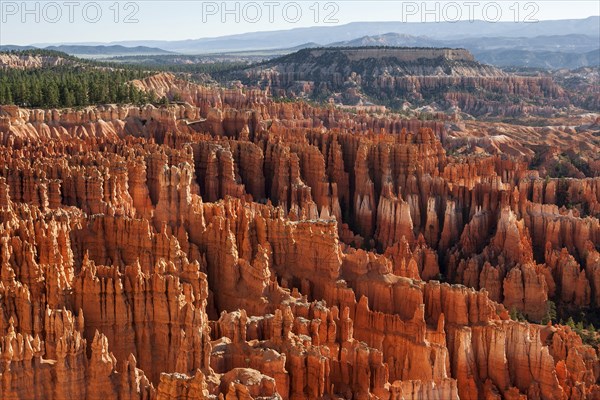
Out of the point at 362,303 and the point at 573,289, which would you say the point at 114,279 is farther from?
the point at 573,289

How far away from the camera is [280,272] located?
3166 centimetres

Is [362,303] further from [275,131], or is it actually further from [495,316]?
[275,131]

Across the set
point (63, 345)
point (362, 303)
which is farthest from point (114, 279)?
point (362, 303)

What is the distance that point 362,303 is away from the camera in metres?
28.7

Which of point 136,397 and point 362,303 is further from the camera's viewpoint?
point 362,303

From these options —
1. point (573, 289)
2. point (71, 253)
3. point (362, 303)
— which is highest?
point (71, 253)

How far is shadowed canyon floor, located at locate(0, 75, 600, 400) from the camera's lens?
72.1ft

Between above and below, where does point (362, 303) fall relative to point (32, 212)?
below

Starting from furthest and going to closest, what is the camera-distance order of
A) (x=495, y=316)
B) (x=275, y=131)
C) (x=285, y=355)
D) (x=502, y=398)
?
(x=275, y=131)
(x=495, y=316)
(x=502, y=398)
(x=285, y=355)

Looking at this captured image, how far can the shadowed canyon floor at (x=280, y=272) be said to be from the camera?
22.0m

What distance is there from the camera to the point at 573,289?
140 feet

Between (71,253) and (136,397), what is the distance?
9.62 m

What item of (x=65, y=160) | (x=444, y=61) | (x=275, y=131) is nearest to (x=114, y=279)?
(x=65, y=160)

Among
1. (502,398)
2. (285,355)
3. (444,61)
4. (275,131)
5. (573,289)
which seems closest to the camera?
(285,355)
